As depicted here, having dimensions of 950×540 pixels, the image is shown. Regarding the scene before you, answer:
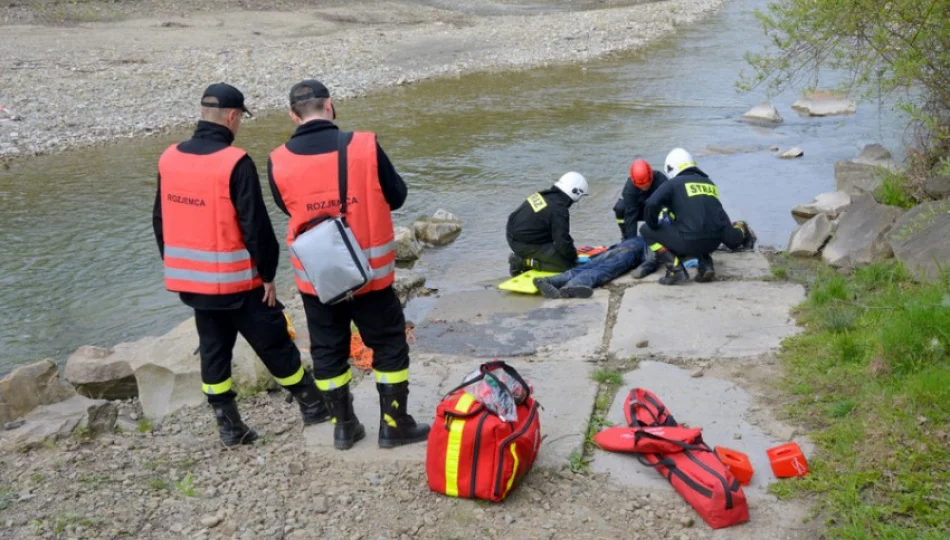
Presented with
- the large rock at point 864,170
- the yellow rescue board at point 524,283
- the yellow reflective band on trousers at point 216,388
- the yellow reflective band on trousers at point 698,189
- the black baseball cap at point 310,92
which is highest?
the black baseball cap at point 310,92

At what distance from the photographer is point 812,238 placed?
9.41 metres

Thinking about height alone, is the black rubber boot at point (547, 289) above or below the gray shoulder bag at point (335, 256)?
below

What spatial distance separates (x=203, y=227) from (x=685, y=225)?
4.75m

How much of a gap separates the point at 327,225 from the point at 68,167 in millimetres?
11917

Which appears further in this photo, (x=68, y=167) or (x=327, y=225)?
(x=68, y=167)

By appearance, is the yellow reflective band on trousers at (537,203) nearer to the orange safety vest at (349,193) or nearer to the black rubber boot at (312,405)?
the black rubber boot at (312,405)

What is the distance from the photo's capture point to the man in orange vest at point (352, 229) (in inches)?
190

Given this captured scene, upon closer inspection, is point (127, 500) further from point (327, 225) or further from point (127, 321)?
point (127, 321)

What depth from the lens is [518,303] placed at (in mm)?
8625

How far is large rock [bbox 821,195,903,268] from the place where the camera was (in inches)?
326

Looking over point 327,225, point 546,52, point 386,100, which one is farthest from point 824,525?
point 546,52

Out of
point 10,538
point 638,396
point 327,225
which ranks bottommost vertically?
point 10,538

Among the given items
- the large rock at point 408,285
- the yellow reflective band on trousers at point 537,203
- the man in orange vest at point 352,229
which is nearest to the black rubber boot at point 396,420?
the man in orange vest at point 352,229

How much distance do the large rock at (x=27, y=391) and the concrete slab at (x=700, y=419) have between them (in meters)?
3.77
